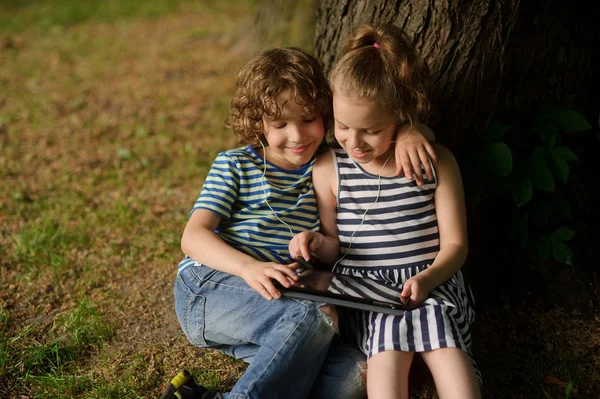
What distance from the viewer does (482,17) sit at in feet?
8.23

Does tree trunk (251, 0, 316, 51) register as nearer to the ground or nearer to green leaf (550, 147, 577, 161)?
the ground

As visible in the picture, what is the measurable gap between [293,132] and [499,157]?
2.98 feet

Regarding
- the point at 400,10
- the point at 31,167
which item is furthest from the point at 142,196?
the point at 400,10

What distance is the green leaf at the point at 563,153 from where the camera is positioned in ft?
8.72

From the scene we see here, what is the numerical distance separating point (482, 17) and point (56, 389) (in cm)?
227

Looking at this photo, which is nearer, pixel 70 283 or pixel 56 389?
pixel 56 389

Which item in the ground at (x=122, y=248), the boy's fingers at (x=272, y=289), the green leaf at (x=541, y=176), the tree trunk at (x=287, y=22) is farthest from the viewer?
the tree trunk at (x=287, y=22)

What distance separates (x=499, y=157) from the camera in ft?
8.49

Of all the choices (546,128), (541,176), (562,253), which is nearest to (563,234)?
(562,253)

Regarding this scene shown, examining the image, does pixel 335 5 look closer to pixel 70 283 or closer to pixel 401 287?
pixel 401 287

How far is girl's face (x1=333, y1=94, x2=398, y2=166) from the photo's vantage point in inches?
88.1

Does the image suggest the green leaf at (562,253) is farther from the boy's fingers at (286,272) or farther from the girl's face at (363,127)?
the boy's fingers at (286,272)

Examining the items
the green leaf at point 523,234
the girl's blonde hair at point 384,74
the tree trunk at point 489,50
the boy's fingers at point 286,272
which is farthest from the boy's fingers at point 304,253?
the green leaf at point 523,234

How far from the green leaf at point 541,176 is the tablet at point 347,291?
2.76ft
